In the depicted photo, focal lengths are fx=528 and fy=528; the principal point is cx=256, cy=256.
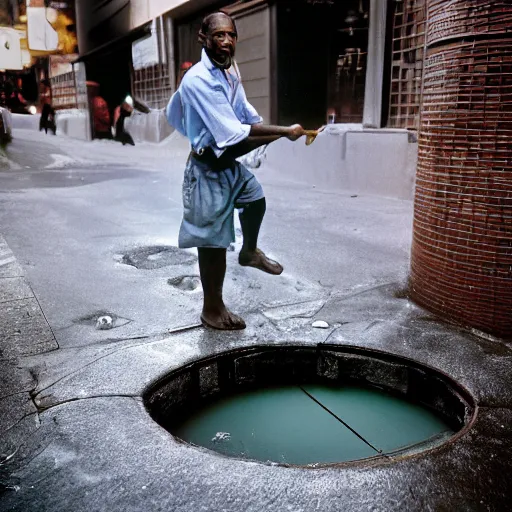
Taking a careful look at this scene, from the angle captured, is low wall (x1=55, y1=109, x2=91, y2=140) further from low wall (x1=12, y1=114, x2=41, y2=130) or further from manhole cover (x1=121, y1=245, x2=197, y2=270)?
manhole cover (x1=121, y1=245, x2=197, y2=270)

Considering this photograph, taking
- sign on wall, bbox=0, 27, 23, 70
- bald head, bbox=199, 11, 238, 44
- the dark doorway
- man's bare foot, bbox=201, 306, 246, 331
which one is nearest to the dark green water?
man's bare foot, bbox=201, 306, 246, 331

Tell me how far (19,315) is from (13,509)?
2216 mm

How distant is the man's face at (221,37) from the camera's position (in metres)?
3.02

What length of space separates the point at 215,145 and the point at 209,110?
8.1 inches

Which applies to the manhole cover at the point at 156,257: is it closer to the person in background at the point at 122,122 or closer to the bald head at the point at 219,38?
the bald head at the point at 219,38

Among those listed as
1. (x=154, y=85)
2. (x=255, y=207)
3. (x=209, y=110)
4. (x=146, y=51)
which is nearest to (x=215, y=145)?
(x=209, y=110)

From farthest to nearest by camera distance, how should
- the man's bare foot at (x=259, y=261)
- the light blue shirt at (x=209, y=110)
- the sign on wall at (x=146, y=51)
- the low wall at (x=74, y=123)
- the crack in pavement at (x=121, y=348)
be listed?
the low wall at (x=74, y=123)
the sign on wall at (x=146, y=51)
the man's bare foot at (x=259, y=261)
the light blue shirt at (x=209, y=110)
the crack in pavement at (x=121, y=348)

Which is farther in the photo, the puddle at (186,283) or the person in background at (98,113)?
the person in background at (98,113)

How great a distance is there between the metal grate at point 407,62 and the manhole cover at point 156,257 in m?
5.01

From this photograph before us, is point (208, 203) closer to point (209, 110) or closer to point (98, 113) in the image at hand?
point (209, 110)

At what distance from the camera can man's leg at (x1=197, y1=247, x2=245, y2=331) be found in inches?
136

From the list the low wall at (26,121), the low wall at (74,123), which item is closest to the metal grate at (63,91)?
the low wall at (74,123)

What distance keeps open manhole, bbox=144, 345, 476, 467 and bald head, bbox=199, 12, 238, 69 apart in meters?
1.76

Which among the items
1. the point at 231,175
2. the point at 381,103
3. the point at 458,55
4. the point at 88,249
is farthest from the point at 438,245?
the point at 381,103
